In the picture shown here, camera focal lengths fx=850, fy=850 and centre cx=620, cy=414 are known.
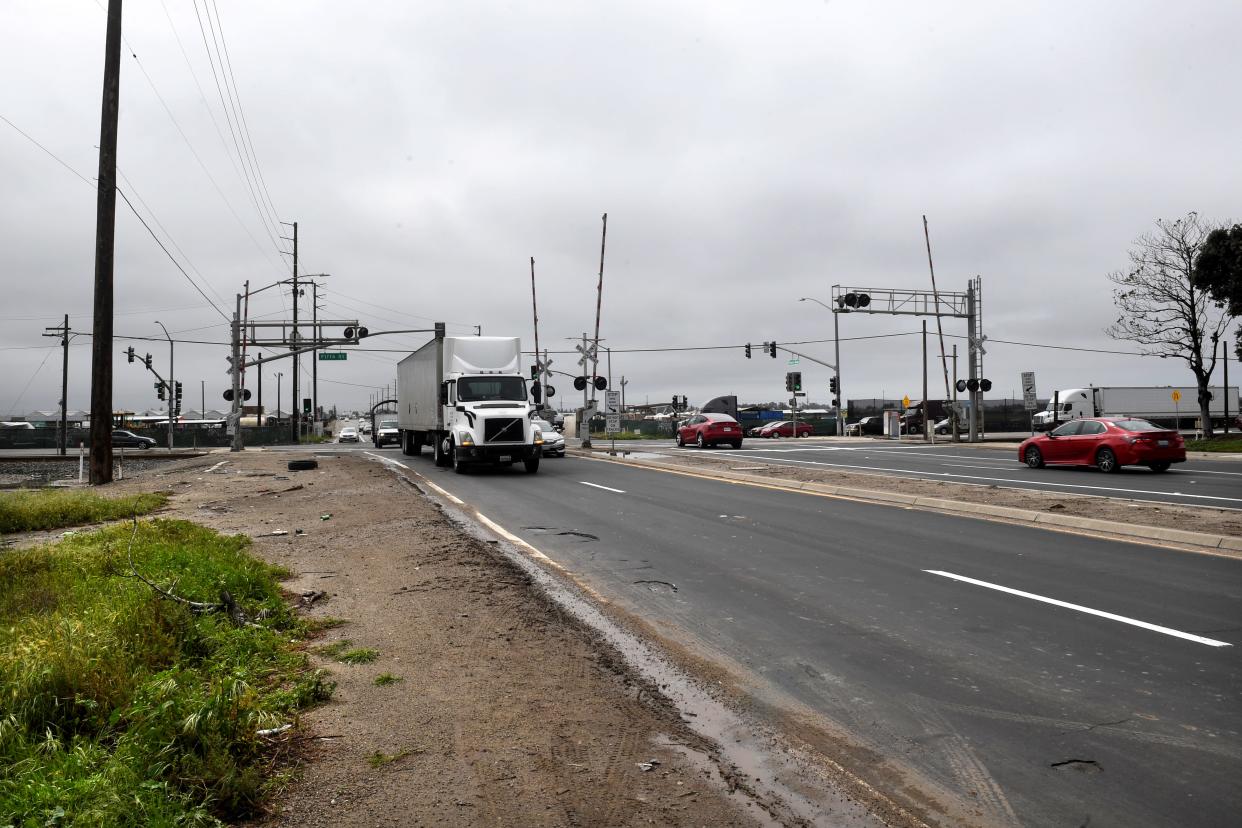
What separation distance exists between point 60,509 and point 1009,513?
588 inches

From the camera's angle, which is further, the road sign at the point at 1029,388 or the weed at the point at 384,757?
the road sign at the point at 1029,388

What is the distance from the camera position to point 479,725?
4555mm

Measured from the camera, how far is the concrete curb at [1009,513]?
10.2 m

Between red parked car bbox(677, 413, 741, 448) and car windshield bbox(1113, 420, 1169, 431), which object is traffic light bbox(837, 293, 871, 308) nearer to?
red parked car bbox(677, 413, 741, 448)

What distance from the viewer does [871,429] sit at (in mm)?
70562

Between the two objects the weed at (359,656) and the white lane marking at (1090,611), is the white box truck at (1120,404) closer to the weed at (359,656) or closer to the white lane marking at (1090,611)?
the white lane marking at (1090,611)

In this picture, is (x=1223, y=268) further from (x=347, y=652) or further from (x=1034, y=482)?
(x=347, y=652)

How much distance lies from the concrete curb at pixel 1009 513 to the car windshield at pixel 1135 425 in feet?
31.1

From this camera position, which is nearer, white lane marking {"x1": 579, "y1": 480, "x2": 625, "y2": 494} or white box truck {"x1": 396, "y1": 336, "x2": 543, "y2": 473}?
white lane marking {"x1": 579, "y1": 480, "x2": 625, "y2": 494}

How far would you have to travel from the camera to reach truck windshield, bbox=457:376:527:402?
23.7 metres

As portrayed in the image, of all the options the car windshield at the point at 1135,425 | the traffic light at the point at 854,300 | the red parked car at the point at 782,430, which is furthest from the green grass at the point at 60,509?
the red parked car at the point at 782,430

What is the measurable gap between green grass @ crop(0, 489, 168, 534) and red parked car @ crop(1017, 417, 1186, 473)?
869 inches

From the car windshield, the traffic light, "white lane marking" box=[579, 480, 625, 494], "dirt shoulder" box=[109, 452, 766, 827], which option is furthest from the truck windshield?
the traffic light

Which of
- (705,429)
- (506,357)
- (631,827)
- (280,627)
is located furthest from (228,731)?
(705,429)
